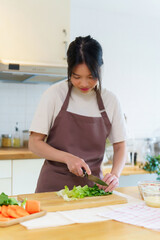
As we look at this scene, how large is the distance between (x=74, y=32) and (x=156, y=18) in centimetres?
112

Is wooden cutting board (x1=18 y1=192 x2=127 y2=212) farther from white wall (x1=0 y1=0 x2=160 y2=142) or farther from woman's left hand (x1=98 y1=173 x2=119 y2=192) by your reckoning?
white wall (x1=0 y1=0 x2=160 y2=142)

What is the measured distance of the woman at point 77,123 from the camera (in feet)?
5.93

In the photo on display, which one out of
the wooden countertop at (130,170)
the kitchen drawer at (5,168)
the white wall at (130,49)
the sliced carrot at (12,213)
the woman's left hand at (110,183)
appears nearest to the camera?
the sliced carrot at (12,213)

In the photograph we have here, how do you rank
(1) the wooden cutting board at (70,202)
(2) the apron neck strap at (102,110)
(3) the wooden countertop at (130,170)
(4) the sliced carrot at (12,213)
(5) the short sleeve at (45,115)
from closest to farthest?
1. (4) the sliced carrot at (12,213)
2. (1) the wooden cutting board at (70,202)
3. (5) the short sleeve at (45,115)
4. (2) the apron neck strap at (102,110)
5. (3) the wooden countertop at (130,170)

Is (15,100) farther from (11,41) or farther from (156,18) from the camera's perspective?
(156,18)

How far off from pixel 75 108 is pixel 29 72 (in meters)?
1.29

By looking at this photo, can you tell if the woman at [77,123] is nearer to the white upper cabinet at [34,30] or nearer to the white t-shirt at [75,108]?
the white t-shirt at [75,108]

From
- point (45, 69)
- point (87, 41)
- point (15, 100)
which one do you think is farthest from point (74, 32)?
point (87, 41)

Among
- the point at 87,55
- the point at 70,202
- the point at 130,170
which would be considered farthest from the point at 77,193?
the point at 130,170

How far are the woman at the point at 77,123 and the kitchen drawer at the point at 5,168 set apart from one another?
93 cm

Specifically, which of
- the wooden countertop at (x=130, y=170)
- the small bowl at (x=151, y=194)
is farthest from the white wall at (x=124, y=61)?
the small bowl at (x=151, y=194)

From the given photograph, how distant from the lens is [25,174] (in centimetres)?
294

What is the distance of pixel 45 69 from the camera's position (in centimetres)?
320

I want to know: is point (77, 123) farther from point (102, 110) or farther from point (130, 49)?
point (130, 49)
